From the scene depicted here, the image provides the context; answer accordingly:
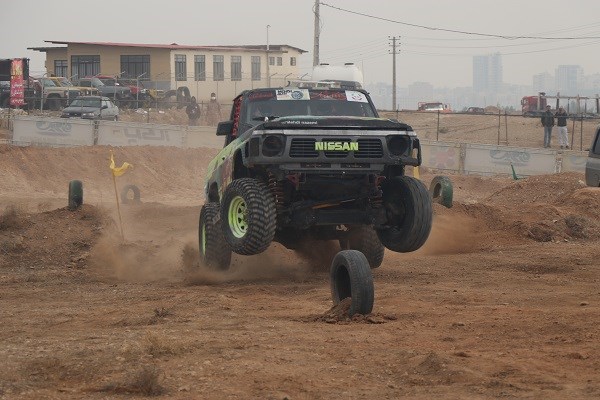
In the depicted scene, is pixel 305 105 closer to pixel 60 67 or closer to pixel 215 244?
pixel 215 244

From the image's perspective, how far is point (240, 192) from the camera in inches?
416

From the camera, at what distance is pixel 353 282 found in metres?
8.47

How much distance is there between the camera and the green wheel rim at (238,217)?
10.7 meters

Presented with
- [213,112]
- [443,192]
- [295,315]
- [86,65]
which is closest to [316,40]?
[213,112]

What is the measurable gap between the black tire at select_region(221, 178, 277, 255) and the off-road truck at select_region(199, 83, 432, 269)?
1 centimetres

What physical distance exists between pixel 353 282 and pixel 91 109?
3514cm

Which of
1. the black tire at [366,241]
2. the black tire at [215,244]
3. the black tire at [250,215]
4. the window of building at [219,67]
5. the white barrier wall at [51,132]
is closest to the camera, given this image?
the black tire at [250,215]

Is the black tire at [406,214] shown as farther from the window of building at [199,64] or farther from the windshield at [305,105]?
the window of building at [199,64]

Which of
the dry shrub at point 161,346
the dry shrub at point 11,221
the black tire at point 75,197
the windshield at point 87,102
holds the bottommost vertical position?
the dry shrub at point 161,346

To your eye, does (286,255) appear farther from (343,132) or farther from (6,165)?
(6,165)

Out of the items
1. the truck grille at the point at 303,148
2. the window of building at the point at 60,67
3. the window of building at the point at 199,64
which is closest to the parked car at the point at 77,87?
the window of building at the point at 199,64

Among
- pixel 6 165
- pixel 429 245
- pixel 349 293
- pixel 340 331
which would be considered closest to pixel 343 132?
pixel 349 293

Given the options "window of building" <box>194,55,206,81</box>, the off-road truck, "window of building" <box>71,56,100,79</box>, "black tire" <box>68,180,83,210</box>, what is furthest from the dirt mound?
"window of building" <box>71,56,100,79</box>

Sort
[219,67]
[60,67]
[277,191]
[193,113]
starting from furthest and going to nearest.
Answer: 1. [60,67]
2. [219,67]
3. [193,113]
4. [277,191]
